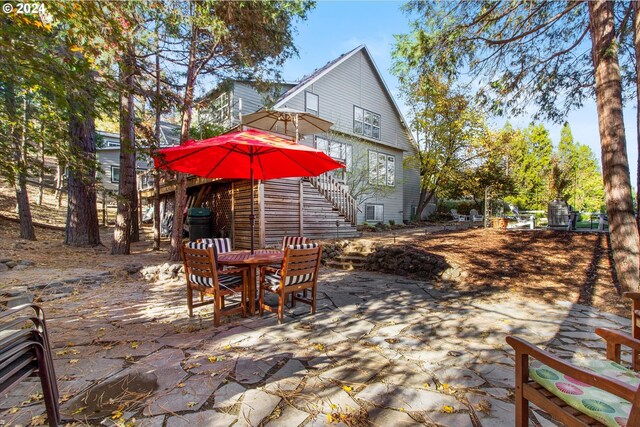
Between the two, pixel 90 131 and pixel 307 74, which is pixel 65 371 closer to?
pixel 90 131

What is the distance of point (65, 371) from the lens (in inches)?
103

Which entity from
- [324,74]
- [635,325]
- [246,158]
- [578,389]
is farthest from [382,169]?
[578,389]

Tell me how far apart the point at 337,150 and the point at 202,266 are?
11.9 m

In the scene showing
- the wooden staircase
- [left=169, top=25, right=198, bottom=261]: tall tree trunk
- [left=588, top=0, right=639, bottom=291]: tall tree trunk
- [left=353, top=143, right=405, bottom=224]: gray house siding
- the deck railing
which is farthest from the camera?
[left=353, top=143, right=405, bottom=224]: gray house siding

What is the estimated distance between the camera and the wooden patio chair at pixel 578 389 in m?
1.25

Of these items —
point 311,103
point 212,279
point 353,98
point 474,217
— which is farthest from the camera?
point 353,98

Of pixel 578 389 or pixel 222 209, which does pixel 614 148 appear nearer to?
pixel 578 389

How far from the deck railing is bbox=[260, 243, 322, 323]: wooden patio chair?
7163 millimetres

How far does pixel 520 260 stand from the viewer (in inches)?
259

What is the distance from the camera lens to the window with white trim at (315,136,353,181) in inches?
553

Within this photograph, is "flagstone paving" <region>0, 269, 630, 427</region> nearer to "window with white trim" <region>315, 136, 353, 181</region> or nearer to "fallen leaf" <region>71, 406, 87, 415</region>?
"fallen leaf" <region>71, 406, 87, 415</region>

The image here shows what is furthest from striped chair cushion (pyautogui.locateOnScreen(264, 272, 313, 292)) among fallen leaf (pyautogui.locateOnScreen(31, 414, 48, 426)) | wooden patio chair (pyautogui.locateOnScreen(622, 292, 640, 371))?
wooden patio chair (pyautogui.locateOnScreen(622, 292, 640, 371))

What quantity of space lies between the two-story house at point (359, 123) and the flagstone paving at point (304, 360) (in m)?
8.77

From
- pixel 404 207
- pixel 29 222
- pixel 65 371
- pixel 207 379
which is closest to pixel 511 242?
pixel 207 379
